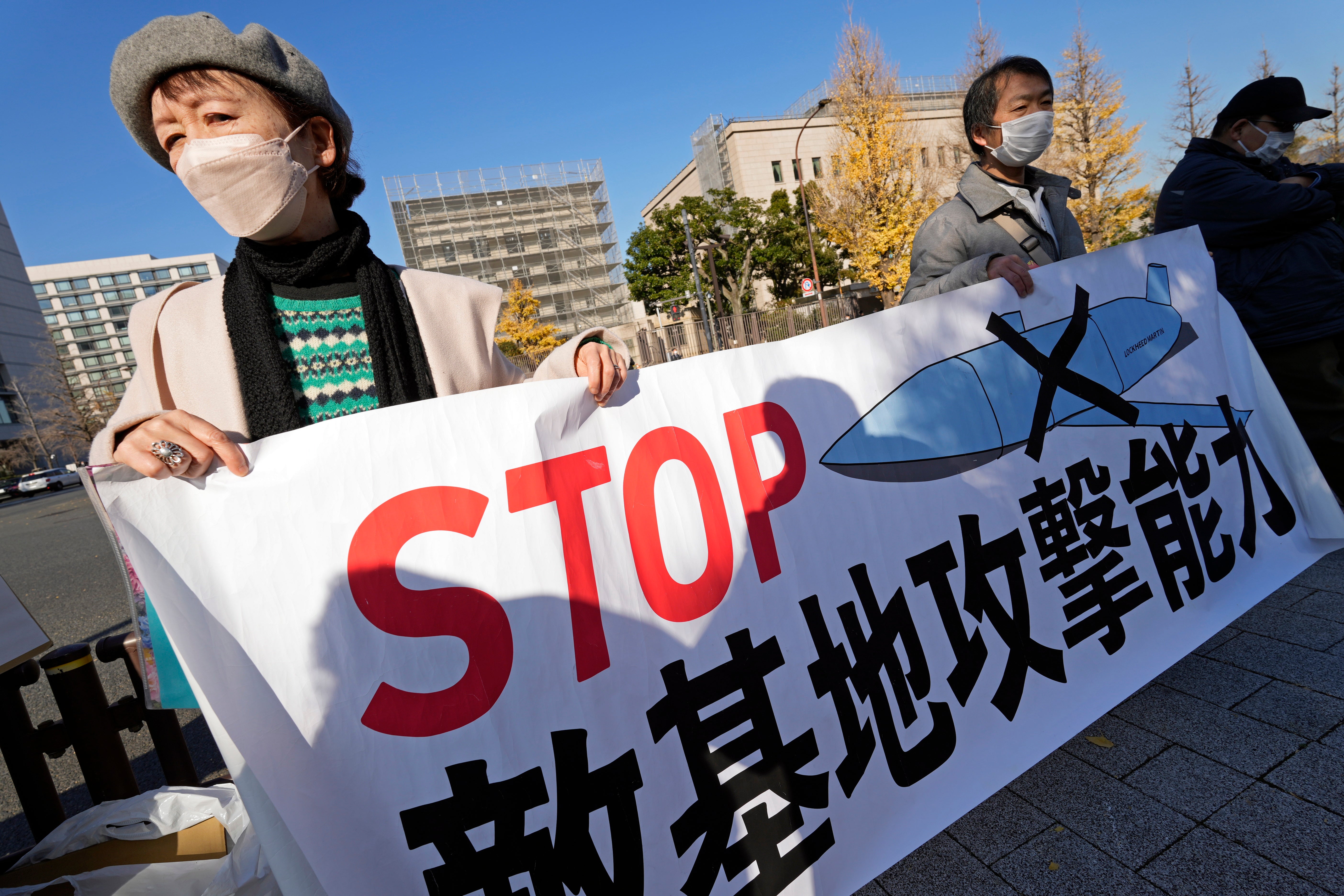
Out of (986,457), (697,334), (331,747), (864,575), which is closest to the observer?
(331,747)

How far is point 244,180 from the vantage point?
4.53 feet

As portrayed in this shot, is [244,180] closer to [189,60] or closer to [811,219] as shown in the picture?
[189,60]

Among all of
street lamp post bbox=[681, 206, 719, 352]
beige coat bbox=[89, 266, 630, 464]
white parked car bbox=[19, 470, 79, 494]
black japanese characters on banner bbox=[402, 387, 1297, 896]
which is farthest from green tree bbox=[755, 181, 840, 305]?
white parked car bbox=[19, 470, 79, 494]

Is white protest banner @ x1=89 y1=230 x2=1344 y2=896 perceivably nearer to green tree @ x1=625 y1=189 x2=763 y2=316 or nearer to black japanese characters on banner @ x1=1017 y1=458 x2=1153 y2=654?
black japanese characters on banner @ x1=1017 y1=458 x2=1153 y2=654

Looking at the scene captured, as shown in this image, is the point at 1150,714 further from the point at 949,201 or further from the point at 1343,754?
the point at 949,201

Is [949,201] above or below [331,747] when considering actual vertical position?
above

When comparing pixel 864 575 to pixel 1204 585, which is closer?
pixel 864 575

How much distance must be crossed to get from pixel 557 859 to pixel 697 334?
118 ft

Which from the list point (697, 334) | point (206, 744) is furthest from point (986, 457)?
point (697, 334)

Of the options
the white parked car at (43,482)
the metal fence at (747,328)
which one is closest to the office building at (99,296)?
the white parked car at (43,482)

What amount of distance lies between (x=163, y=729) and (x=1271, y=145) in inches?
204

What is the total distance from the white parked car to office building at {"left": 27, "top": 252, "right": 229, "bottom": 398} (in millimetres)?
56497

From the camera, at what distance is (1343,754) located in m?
1.80

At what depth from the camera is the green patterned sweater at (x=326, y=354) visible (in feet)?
4.73
